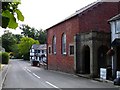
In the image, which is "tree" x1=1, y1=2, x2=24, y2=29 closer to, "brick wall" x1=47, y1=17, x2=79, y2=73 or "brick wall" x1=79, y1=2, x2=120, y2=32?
"brick wall" x1=79, y1=2, x2=120, y2=32

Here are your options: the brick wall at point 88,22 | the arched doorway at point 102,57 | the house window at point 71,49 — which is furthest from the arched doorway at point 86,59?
the house window at point 71,49

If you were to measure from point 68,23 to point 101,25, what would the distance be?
5.55 meters

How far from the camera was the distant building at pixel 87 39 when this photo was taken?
33.1 m

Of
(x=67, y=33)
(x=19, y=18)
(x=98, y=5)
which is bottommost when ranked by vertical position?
(x=19, y=18)

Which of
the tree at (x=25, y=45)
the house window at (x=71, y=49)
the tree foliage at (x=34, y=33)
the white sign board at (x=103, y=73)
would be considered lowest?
the white sign board at (x=103, y=73)

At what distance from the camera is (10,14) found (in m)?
2.32

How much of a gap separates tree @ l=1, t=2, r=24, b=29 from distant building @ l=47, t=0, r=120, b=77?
29.8 metres

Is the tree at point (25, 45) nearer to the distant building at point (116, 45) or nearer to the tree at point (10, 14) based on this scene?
the distant building at point (116, 45)

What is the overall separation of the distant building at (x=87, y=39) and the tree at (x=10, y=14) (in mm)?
29780

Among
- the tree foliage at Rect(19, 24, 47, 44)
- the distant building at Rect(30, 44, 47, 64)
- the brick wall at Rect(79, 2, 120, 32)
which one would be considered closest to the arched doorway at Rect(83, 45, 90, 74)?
the brick wall at Rect(79, 2, 120, 32)

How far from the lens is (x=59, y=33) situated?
4797 cm

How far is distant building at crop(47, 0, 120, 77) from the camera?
33.1 meters

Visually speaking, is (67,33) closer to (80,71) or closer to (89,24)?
(89,24)

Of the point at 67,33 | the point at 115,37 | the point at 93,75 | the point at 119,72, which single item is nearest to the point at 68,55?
the point at 67,33
